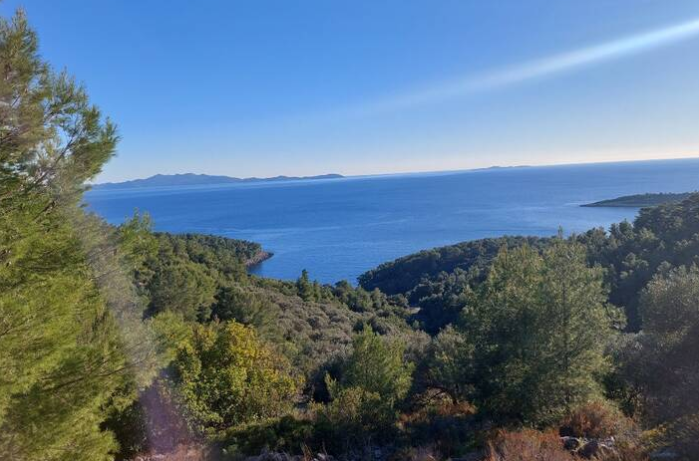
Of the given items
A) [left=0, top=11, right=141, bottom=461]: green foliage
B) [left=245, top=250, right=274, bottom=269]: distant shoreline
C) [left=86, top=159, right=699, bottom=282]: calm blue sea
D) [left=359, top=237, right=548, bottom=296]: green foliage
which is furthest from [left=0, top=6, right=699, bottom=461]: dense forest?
[left=245, top=250, right=274, bottom=269]: distant shoreline

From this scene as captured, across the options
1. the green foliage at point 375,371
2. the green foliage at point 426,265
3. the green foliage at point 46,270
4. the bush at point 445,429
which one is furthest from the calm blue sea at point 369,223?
the green foliage at point 46,270

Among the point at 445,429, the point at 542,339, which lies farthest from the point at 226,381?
the point at 542,339

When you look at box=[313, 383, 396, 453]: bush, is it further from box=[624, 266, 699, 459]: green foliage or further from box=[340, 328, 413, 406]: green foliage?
box=[624, 266, 699, 459]: green foliage

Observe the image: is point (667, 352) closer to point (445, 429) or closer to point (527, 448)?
point (445, 429)

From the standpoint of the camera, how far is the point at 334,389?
977 centimetres

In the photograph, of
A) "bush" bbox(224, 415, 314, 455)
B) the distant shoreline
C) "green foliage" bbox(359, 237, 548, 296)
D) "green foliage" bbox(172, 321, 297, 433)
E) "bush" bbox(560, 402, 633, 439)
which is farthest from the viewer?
the distant shoreline

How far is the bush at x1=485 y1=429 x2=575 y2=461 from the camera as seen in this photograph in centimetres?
541

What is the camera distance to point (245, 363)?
11234 millimetres

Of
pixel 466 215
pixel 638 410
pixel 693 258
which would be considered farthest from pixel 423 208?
pixel 638 410

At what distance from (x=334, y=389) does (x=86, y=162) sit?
22.3ft

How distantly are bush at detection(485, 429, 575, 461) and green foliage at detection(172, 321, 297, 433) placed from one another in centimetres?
579

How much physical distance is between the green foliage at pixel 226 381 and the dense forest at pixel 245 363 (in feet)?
0.15

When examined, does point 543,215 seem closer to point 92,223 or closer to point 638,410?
point 638,410

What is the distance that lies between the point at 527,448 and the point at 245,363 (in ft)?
24.7
